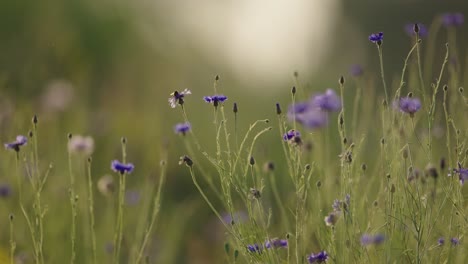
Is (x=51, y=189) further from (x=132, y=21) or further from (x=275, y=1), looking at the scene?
(x=275, y=1)

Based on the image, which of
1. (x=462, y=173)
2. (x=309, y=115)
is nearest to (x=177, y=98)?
(x=309, y=115)

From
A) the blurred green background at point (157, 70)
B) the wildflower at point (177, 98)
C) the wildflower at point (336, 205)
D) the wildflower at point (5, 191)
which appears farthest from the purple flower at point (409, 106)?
the wildflower at point (5, 191)

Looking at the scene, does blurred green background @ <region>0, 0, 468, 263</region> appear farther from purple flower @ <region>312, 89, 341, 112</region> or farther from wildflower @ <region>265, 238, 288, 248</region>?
purple flower @ <region>312, 89, 341, 112</region>

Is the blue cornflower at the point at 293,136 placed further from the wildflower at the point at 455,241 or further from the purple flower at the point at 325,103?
the wildflower at the point at 455,241

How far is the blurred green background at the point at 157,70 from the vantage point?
4129 mm

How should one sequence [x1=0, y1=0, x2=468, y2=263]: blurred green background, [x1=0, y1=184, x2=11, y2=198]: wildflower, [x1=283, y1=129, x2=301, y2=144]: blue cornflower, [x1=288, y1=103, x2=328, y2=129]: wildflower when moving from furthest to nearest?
[x1=0, y1=0, x2=468, y2=263]: blurred green background < [x1=0, y1=184, x2=11, y2=198]: wildflower < [x1=283, y1=129, x2=301, y2=144]: blue cornflower < [x1=288, y1=103, x2=328, y2=129]: wildflower

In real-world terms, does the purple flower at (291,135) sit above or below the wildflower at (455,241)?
above

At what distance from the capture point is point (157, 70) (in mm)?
6570

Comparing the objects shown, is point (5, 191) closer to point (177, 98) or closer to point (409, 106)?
point (177, 98)

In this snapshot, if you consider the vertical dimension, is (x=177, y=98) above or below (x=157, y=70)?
below

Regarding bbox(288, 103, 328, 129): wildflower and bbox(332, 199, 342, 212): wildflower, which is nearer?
bbox(288, 103, 328, 129): wildflower

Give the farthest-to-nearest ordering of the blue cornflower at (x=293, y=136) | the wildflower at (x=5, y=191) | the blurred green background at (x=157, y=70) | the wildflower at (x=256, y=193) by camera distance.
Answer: the blurred green background at (x=157, y=70) < the wildflower at (x=5, y=191) < the wildflower at (x=256, y=193) < the blue cornflower at (x=293, y=136)

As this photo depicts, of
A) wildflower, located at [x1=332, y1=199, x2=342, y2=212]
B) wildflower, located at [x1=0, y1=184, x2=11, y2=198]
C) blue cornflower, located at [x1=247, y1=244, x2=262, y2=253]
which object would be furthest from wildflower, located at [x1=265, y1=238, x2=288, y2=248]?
wildflower, located at [x1=0, y1=184, x2=11, y2=198]

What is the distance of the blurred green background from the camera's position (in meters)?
4.13
